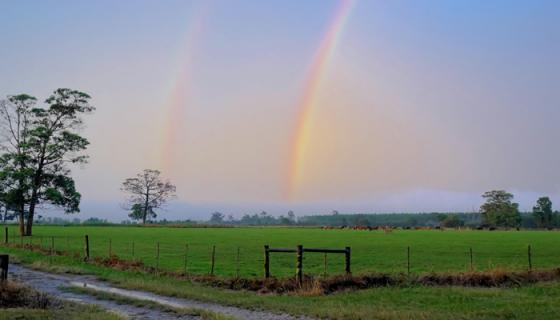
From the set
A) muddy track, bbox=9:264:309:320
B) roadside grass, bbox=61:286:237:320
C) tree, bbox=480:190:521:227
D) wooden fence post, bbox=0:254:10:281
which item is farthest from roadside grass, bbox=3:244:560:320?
tree, bbox=480:190:521:227

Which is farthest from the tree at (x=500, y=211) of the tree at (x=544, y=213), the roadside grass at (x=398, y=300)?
the roadside grass at (x=398, y=300)

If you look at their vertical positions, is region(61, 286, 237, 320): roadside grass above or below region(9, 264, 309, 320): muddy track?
above

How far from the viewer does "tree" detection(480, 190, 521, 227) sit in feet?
604

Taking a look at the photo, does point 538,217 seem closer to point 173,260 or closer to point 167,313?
point 173,260

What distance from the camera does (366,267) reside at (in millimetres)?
32125

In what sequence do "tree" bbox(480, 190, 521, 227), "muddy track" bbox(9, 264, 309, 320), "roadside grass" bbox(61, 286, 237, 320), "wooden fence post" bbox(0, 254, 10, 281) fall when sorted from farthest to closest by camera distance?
"tree" bbox(480, 190, 521, 227) < "wooden fence post" bbox(0, 254, 10, 281) < "muddy track" bbox(9, 264, 309, 320) < "roadside grass" bbox(61, 286, 237, 320)

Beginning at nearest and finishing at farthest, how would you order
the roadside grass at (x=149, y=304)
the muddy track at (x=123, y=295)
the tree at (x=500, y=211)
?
the roadside grass at (x=149, y=304)
the muddy track at (x=123, y=295)
the tree at (x=500, y=211)

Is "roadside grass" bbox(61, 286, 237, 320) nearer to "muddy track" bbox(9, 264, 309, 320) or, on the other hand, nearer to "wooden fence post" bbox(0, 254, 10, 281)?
"muddy track" bbox(9, 264, 309, 320)

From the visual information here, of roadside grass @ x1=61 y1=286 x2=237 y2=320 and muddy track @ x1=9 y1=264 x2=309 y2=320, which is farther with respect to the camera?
muddy track @ x1=9 y1=264 x2=309 y2=320

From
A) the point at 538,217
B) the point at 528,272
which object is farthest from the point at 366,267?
the point at 538,217

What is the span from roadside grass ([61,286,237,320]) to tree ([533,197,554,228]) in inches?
7794

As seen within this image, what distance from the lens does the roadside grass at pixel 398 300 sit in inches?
603

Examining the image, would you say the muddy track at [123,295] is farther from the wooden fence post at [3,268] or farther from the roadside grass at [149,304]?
the wooden fence post at [3,268]

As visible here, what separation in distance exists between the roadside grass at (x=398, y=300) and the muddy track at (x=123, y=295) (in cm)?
58
